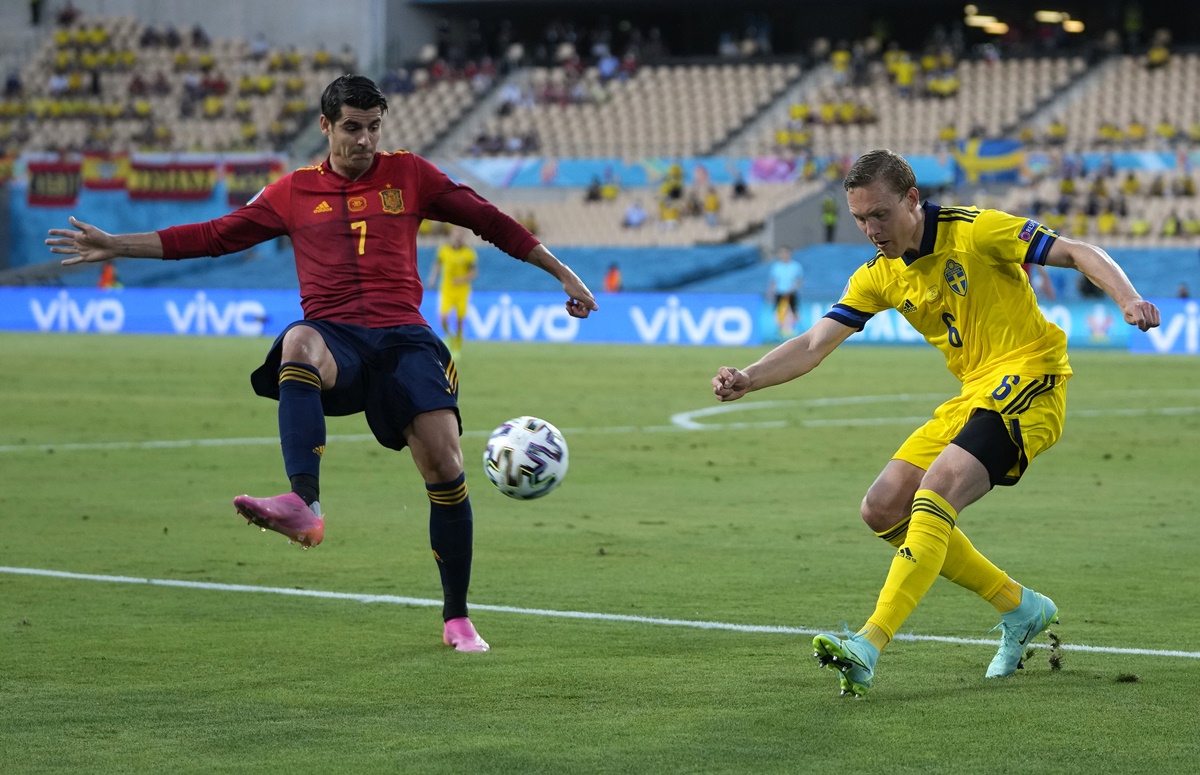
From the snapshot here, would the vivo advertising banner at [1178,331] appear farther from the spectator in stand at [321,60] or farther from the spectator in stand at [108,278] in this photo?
the spectator in stand at [321,60]

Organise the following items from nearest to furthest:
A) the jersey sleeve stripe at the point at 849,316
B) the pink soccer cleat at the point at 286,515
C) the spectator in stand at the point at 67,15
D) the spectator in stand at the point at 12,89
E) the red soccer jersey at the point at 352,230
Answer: the pink soccer cleat at the point at 286,515 → the jersey sleeve stripe at the point at 849,316 → the red soccer jersey at the point at 352,230 → the spectator in stand at the point at 12,89 → the spectator in stand at the point at 67,15

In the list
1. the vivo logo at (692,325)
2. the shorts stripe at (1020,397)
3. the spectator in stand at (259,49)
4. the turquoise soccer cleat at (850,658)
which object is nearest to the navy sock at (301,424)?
the turquoise soccer cleat at (850,658)

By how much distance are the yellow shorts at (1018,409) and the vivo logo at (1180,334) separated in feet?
85.2

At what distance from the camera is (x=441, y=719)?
5.27m

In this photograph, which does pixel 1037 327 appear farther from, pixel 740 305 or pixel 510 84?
pixel 510 84

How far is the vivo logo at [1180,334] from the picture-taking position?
101 ft

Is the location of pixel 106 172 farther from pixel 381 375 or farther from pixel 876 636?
pixel 876 636

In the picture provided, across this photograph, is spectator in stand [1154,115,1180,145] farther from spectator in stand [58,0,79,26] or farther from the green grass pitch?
spectator in stand [58,0,79,26]

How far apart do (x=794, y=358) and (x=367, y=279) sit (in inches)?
65.4

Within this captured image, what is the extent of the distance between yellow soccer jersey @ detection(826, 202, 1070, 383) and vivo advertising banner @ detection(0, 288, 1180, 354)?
83.8 ft

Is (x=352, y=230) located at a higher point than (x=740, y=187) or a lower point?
higher

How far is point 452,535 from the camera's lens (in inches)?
266

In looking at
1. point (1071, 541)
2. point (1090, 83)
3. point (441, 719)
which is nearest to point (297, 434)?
point (441, 719)

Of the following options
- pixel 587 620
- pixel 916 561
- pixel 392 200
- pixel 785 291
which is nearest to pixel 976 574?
pixel 916 561
